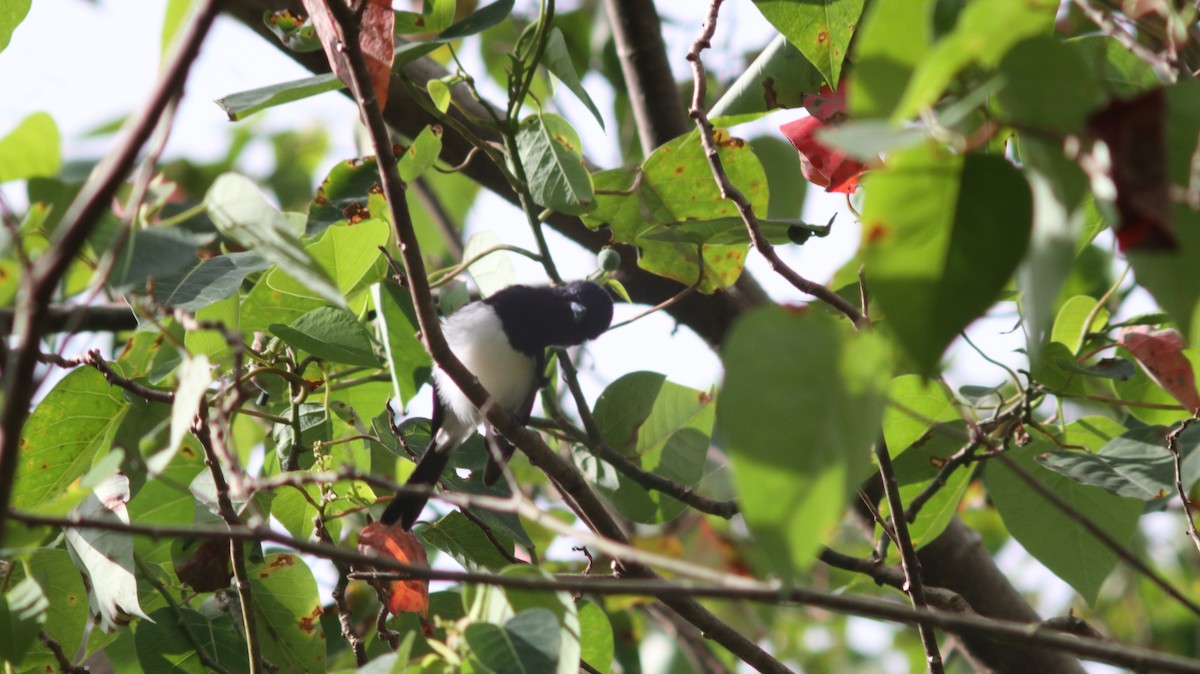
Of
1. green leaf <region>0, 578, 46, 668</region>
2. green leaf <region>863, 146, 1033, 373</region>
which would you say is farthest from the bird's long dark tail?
green leaf <region>863, 146, 1033, 373</region>

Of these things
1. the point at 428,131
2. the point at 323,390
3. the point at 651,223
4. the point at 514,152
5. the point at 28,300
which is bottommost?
the point at 28,300

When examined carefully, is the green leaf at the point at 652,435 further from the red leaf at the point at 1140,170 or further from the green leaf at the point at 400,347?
the red leaf at the point at 1140,170

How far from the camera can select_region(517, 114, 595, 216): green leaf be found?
5.66 ft

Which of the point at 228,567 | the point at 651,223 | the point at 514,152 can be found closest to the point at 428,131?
the point at 514,152

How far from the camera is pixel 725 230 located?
164 cm

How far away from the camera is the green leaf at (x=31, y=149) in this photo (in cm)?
96

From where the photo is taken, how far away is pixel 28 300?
31.1 inches

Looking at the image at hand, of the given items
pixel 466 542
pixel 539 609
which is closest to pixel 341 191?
pixel 466 542

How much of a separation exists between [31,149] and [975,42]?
2.79 ft

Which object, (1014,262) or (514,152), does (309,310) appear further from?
(1014,262)

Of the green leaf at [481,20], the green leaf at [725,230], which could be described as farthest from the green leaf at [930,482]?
the green leaf at [481,20]

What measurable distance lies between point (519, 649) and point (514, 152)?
3.32 feet

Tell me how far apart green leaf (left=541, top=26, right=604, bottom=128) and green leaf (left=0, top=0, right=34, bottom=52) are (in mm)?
772

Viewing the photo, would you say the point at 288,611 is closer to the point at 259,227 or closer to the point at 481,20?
the point at 259,227
